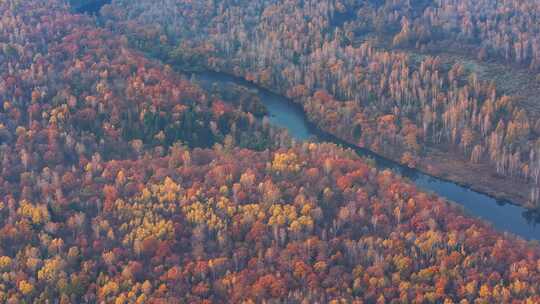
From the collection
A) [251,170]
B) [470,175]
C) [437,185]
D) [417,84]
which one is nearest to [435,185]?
[437,185]

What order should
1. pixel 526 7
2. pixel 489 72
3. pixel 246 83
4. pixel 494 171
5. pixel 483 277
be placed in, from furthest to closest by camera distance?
pixel 526 7 < pixel 246 83 < pixel 489 72 < pixel 494 171 < pixel 483 277

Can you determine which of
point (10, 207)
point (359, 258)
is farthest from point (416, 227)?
point (10, 207)

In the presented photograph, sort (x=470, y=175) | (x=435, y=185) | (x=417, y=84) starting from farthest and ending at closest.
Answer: (x=417, y=84) → (x=470, y=175) → (x=435, y=185)

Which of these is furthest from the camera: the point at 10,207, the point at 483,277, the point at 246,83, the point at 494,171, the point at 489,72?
the point at 246,83

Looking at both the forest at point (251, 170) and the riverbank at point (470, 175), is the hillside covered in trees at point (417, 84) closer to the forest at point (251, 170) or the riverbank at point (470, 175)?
the riverbank at point (470, 175)

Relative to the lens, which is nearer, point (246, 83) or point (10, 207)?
point (10, 207)

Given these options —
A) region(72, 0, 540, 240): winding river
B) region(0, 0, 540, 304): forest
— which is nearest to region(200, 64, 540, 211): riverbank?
region(0, 0, 540, 304): forest

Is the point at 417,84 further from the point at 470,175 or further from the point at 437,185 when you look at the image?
the point at 437,185

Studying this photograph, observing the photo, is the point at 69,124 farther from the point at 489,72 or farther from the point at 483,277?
the point at 489,72
